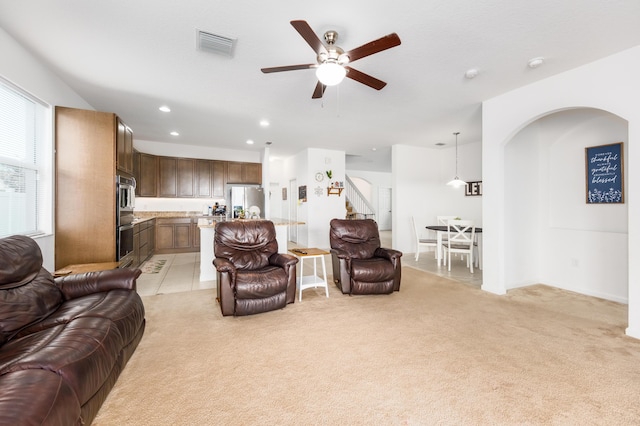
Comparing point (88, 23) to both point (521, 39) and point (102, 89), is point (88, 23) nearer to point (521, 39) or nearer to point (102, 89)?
point (102, 89)

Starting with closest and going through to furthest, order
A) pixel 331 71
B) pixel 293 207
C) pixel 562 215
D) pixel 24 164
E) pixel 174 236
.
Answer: pixel 331 71
pixel 24 164
pixel 562 215
pixel 174 236
pixel 293 207

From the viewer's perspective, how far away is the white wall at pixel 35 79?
2477mm

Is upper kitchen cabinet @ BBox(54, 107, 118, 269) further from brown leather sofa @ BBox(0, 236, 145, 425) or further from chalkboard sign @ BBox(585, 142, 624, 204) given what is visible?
chalkboard sign @ BBox(585, 142, 624, 204)

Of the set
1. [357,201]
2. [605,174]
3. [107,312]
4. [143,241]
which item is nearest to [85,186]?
[107,312]

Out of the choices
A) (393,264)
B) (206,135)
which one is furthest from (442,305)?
(206,135)

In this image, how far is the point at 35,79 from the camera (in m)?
2.87

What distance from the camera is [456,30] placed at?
235cm

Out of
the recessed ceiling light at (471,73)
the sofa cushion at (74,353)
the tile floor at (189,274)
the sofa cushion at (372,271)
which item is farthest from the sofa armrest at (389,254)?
the sofa cushion at (74,353)

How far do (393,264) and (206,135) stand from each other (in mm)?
4818

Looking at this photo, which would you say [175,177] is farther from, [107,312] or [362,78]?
[362,78]

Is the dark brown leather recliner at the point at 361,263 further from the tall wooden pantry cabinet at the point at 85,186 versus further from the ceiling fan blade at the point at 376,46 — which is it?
the tall wooden pantry cabinet at the point at 85,186

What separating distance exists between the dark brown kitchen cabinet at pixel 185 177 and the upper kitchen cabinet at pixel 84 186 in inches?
141

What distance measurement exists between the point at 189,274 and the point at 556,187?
6.07m

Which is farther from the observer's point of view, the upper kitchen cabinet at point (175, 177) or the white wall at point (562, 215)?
the upper kitchen cabinet at point (175, 177)
